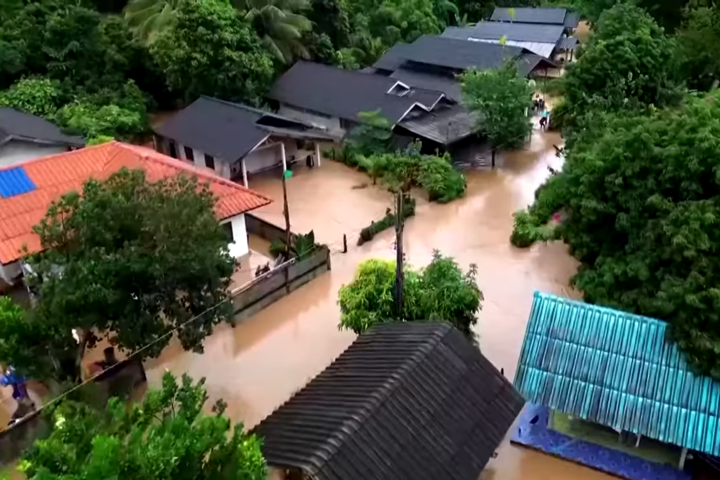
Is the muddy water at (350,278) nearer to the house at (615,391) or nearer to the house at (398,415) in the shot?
the house at (615,391)

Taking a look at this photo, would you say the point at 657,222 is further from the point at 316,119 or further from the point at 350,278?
the point at 316,119

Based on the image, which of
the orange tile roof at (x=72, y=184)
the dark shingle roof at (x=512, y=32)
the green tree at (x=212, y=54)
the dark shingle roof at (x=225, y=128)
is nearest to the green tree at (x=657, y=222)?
the orange tile roof at (x=72, y=184)

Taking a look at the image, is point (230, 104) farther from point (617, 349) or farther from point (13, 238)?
point (617, 349)

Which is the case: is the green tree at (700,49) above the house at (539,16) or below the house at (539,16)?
above

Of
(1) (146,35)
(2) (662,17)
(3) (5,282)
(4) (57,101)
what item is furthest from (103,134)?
(2) (662,17)

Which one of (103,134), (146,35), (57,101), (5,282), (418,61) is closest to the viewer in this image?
(5,282)

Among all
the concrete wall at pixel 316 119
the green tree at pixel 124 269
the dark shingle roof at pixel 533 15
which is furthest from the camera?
the dark shingle roof at pixel 533 15

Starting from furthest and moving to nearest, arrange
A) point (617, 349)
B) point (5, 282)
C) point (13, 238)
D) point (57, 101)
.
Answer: point (57, 101) → point (5, 282) → point (13, 238) → point (617, 349)
